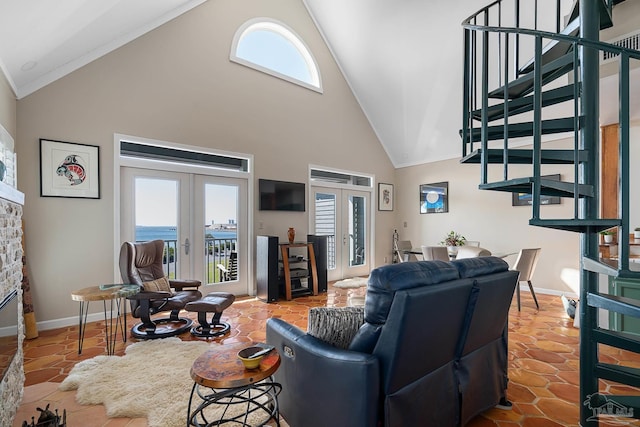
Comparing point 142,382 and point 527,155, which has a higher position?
point 527,155

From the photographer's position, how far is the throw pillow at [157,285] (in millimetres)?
3480

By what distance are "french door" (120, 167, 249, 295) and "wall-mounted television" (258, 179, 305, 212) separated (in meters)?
0.33

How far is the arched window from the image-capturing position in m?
5.24

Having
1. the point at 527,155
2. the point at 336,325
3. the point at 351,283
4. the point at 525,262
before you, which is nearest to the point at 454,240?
the point at 525,262

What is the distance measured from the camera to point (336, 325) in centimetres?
173

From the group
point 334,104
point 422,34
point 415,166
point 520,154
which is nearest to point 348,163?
point 334,104

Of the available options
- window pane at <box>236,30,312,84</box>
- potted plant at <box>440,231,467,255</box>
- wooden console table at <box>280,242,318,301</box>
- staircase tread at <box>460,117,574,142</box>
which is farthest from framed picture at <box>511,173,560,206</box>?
window pane at <box>236,30,312,84</box>

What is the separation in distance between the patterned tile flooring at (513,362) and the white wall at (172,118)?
3.16 feet

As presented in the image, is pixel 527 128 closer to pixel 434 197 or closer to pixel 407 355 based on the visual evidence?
pixel 407 355

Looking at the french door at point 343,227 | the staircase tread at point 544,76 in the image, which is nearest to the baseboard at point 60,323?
the french door at point 343,227

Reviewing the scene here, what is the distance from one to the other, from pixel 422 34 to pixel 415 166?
292 cm

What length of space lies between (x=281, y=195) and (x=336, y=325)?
4004mm

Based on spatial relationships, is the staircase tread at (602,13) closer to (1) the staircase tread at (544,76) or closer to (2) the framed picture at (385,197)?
(1) the staircase tread at (544,76)

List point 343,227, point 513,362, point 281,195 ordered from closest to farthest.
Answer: point 513,362
point 281,195
point 343,227
